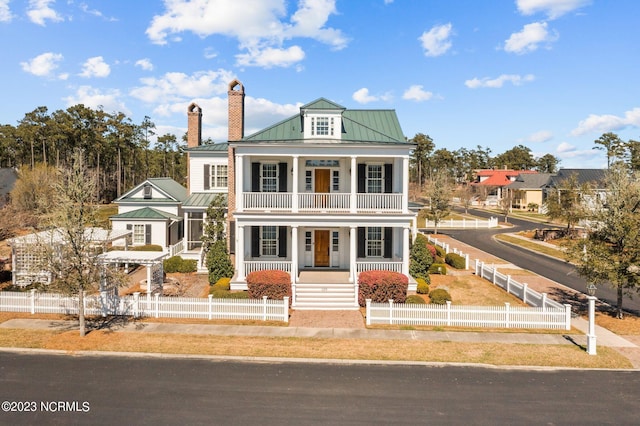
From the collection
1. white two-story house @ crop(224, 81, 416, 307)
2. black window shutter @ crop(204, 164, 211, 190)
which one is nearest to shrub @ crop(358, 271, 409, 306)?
white two-story house @ crop(224, 81, 416, 307)

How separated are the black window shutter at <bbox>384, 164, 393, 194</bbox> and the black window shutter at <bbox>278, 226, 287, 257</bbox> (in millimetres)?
6071

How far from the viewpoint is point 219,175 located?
2873 cm

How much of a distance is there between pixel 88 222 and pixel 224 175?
15.3 metres

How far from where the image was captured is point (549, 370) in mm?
11977

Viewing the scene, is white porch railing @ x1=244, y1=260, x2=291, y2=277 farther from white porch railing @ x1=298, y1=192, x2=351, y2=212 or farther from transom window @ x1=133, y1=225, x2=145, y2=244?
transom window @ x1=133, y1=225, x2=145, y2=244

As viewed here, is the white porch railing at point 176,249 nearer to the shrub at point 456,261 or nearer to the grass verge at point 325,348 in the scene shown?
the grass verge at point 325,348

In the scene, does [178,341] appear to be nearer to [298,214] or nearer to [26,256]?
[298,214]

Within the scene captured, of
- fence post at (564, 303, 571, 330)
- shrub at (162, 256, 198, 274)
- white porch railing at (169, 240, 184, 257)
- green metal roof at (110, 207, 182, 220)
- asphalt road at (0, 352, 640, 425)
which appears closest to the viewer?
asphalt road at (0, 352, 640, 425)

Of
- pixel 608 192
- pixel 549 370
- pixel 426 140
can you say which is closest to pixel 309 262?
pixel 549 370

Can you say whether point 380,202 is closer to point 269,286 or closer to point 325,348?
point 269,286

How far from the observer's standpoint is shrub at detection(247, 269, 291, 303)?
1791 cm

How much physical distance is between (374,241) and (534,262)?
15.3 m

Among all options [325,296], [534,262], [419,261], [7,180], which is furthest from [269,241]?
[7,180]

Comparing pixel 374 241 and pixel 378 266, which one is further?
pixel 374 241
